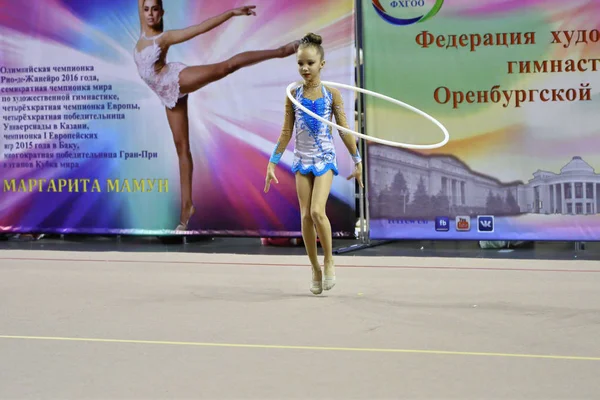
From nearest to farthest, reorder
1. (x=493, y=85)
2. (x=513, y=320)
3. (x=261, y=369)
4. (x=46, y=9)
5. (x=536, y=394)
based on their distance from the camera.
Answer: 1. (x=536, y=394)
2. (x=261, y=369)
3. (x=513, y=320)
4. (x=493, y=85)
5. (x=46, y=9)

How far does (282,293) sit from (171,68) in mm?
4965

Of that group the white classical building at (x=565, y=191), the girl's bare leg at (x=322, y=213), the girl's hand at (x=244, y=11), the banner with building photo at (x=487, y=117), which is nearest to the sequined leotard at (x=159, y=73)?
the girl's hand at (x=244, y=11)

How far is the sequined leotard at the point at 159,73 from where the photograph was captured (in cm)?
1281

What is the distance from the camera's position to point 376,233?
12188 millimetres

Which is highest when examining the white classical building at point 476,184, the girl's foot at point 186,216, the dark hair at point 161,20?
the dark hair at point 161,20

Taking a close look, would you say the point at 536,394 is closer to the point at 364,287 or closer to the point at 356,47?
the point at 364,287

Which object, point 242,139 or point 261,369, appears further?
point 242,139

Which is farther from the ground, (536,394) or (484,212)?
(484,212)

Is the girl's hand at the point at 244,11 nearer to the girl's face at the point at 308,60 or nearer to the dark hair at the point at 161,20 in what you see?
the dark hair at the point at 161,20

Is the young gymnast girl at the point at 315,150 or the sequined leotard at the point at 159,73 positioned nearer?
the young gymnast girl at the point at 315,150

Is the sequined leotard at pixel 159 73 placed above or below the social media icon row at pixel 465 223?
above

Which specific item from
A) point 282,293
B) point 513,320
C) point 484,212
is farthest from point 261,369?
point 484,212

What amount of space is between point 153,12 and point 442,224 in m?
4.31

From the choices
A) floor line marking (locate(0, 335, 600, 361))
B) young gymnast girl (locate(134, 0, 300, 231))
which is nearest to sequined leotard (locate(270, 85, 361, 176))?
floor line marking (locate(0, 335, 600, 361))
